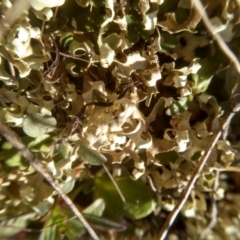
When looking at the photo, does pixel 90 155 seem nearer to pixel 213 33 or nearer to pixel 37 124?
pixel 37 124

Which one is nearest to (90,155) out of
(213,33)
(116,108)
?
(116,108)

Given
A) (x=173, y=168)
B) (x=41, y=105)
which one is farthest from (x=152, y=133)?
(x=41, y=105)

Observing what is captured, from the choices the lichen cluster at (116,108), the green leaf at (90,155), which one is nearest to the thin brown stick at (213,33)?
the lichen cluster at (116,108)

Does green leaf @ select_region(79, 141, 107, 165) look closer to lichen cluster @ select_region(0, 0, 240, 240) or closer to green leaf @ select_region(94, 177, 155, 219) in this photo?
lichen cluster @ select_region(0, 0, 240, 240)

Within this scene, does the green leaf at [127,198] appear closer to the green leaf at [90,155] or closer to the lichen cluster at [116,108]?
the lichen cluster at [116,108]

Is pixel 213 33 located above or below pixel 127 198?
above

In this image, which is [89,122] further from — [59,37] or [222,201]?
[222,201]
